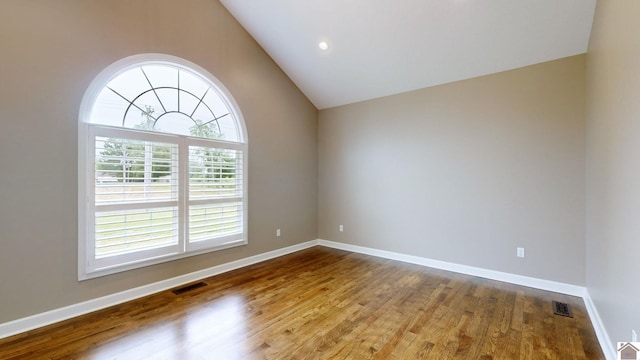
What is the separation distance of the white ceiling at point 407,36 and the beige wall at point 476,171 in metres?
0.25

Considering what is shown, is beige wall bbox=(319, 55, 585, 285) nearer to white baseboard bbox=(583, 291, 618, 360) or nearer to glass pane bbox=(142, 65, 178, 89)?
white baseboard bbox=(583, 291, 618, 360)

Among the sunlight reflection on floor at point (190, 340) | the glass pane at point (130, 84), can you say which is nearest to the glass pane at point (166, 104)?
the glass pane at point (130, 84)

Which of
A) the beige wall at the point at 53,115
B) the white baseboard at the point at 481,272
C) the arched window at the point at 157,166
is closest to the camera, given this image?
the beige wall at the point at 53,115

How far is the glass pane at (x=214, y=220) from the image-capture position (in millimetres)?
3635

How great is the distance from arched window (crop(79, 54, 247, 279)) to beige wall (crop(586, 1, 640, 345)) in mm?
3900

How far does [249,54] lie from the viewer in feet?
14.0

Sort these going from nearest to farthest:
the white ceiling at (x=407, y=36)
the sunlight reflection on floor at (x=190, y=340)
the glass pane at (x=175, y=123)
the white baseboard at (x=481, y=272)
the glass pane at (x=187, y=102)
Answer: the sunlight reflection on floor at (x=190, y=340) < the white ceiling at (x=407, y=36) < the white baseboard at (x=481, y=272) < the glass pane at (x=175, y=123) < the glass pane at (x=187, y=102)

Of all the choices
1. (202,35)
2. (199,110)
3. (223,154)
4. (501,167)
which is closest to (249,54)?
(202,35)

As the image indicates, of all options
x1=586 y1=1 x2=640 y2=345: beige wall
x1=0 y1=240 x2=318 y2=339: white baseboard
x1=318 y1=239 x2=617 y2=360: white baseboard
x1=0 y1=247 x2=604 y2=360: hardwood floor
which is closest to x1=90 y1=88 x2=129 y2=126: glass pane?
x1=0 y1=240 x2=318 y2=339: white baseboard

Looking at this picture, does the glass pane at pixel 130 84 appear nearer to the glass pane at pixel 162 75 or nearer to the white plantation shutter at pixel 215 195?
the glass pane at pixel 162 75

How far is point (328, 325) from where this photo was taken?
254 centimetres

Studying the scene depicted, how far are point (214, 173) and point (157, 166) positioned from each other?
29.2 inches

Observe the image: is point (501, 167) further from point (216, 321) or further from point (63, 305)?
point (63, 305)

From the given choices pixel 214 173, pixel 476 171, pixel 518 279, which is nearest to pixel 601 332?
pixel 518 279
